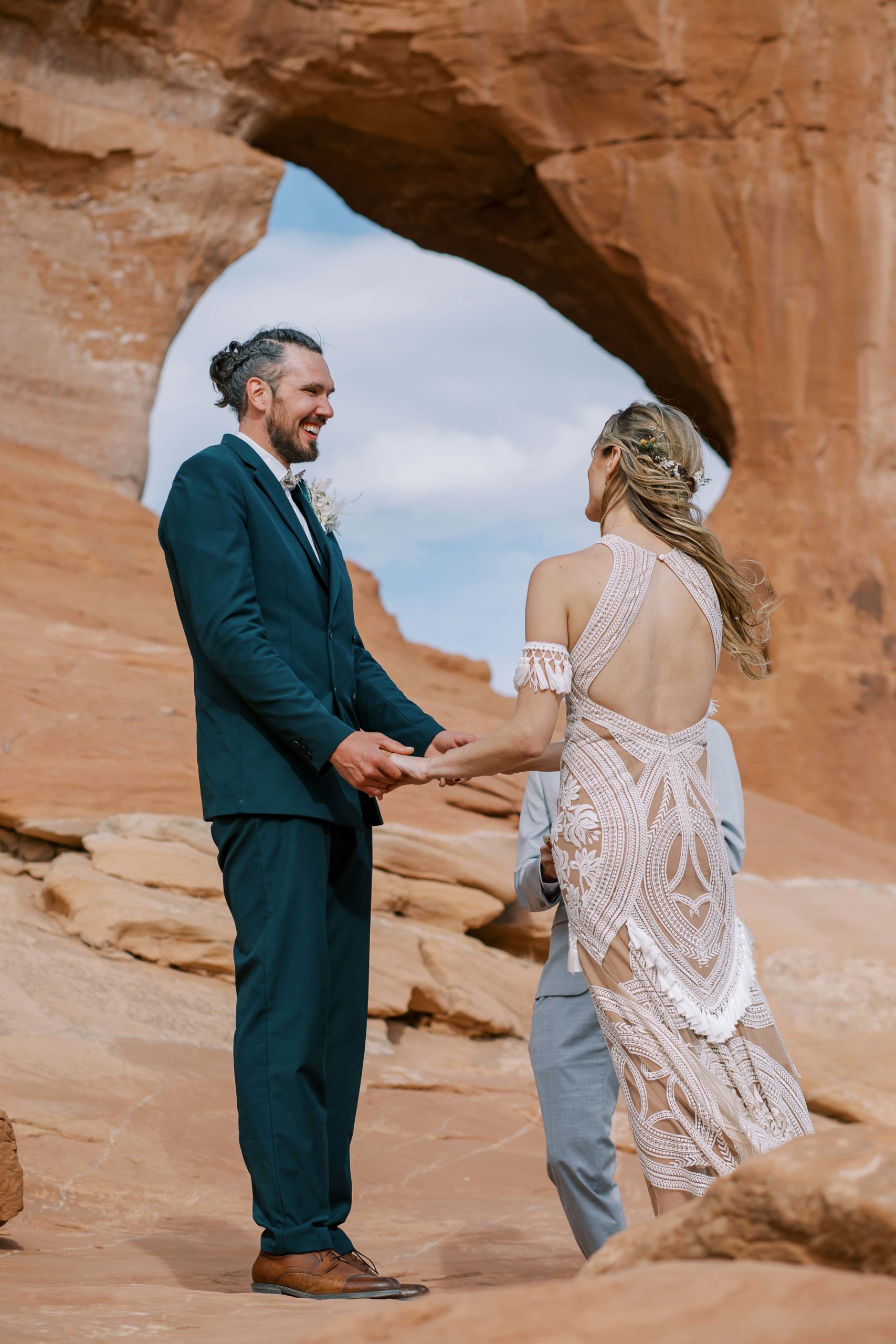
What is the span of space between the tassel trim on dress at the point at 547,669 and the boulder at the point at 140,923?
9.91ft

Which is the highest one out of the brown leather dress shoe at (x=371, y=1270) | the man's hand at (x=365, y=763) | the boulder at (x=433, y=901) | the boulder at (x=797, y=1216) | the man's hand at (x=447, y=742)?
the man's hand at (x=447, y=742)

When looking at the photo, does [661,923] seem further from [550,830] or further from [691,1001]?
[550,830]

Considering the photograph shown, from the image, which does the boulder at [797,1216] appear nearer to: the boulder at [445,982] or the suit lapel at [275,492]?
the suit lapel at [275,492]

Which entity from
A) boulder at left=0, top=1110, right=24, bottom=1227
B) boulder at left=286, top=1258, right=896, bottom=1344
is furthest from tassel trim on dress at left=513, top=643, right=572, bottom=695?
boulder at left=0, top=1110, right=24, bottom=1227

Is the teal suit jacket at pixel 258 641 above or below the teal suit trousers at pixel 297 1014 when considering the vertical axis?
above

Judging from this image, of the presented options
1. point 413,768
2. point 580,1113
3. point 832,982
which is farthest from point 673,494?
point 832,982

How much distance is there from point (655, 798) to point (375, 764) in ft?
1.93

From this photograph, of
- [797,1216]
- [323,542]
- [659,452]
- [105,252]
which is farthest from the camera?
[105,252]

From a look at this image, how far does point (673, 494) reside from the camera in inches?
98.5

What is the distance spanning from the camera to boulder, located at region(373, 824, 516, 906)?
19.8 feet

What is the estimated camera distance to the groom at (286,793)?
2.53m

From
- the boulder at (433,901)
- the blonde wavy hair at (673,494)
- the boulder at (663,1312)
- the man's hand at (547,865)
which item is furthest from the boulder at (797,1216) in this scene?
the boulder at (433,901)

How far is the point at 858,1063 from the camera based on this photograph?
5801 mm

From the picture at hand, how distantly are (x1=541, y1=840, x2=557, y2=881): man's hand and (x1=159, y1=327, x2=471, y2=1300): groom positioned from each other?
0.34 metres
